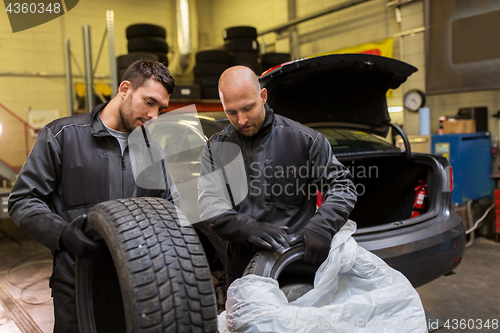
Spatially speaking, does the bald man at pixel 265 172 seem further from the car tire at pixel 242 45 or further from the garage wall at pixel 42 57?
the garage wall at pixel 42 57

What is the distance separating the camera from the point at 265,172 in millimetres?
1678

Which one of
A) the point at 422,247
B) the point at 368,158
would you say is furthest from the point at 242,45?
the point at 422,247

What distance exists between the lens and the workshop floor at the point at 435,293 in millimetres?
2547

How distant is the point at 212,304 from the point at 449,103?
521 centimetres

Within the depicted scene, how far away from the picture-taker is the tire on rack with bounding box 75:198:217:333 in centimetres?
100

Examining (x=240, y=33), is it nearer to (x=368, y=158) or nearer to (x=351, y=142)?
(x=351, y=142)

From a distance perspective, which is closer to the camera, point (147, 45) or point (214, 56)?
point (147, 45)

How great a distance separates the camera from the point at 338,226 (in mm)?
1511

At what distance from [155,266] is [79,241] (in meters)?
0.32

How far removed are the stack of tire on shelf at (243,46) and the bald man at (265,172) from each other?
521cm

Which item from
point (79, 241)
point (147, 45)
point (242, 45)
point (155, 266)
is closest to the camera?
point (155, 266)

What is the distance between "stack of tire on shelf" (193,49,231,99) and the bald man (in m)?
4.94

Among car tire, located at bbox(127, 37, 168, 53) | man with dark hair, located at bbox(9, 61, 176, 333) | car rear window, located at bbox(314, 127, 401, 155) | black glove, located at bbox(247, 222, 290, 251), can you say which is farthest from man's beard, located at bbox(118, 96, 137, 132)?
car tire, located at bbox(127, 37, 168, 53)

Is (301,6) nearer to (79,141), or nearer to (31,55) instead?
(31,55)
